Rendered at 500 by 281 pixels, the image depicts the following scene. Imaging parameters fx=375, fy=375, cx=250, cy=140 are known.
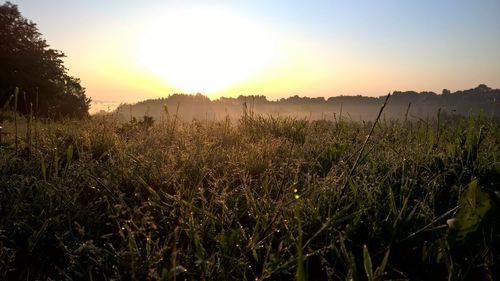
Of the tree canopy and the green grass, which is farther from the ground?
the tree canopy

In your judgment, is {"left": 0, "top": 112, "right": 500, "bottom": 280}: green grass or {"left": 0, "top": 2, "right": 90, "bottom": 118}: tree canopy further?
{"left": 0, "top": 2, "right": 90, "bottom": 118}: tree canopy

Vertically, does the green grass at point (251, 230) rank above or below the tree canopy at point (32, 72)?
below

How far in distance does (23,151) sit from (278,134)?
9.73 ft

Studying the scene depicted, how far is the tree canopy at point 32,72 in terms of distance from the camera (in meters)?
10.8

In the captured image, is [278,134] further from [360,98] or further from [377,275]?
[360,98]

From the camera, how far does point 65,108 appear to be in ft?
39.5

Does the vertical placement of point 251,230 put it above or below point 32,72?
below

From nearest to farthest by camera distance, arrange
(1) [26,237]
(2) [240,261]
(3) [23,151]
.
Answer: (2) [240,261]
(1) [26,237]
(3) [23,151]

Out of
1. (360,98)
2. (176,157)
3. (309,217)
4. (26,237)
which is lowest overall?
(26,237)

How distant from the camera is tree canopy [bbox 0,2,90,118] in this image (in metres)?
10.8

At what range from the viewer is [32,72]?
1113 cm

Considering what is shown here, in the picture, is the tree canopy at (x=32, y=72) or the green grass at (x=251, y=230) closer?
the green grass at (x=251, y=230)

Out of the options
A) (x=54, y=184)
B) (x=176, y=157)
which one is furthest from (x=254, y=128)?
(x=54, y=184)

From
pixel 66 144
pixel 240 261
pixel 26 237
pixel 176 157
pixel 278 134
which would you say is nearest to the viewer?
pixel 240 261
